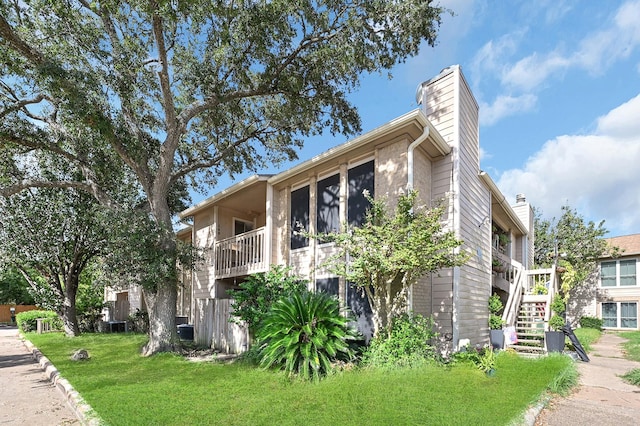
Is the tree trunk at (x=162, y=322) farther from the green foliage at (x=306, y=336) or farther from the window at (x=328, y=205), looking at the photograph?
the window at (x=328, y=205)

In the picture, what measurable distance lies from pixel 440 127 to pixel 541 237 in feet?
58.9

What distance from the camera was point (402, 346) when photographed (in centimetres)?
694

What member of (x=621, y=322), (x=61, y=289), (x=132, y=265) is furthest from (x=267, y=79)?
(x=621, y=322)

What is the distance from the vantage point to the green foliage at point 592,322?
20766 millimetres

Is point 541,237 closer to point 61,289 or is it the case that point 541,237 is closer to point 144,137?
point 144,137

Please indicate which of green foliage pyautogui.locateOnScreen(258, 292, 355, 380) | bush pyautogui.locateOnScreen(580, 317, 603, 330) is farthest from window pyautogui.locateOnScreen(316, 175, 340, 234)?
bush pyautogui.locateOnScreen(580, 317, 603, 330)

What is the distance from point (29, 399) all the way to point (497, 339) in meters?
10.6

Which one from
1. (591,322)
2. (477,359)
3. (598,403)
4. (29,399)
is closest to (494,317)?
(477,359)

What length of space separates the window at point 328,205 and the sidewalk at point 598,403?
18.7 ft

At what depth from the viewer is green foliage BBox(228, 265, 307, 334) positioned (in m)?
9.33

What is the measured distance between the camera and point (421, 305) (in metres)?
8.56

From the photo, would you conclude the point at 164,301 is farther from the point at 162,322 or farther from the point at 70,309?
the point at 70,309

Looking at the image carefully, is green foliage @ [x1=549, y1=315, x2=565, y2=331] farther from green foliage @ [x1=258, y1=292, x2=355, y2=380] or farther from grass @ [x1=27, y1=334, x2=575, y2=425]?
green foliage @ [x1=258, y1=292, x2=355, y2=380]

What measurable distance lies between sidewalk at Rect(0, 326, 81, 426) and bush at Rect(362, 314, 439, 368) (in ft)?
16.0
